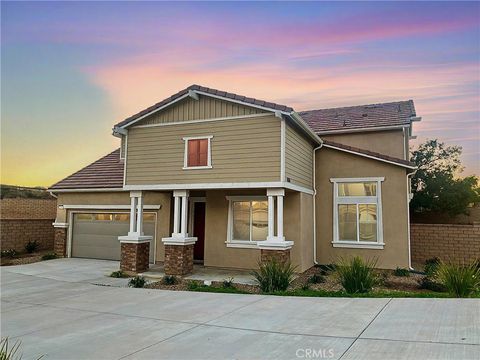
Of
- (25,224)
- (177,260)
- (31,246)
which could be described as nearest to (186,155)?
(177,260)

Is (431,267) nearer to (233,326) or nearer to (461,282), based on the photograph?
(461,282)

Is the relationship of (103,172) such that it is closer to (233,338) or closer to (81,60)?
(81,60)

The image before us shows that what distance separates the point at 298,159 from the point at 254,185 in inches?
78.3

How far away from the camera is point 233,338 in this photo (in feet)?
18.6

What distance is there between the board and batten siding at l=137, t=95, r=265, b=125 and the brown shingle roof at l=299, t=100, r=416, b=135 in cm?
563

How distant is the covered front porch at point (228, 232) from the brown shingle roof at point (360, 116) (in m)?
4.24

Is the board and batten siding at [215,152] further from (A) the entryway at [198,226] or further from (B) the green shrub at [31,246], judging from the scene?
(B) the green shrub at [31,246]

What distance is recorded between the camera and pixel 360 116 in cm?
1675

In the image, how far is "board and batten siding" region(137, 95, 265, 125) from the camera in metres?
11.9

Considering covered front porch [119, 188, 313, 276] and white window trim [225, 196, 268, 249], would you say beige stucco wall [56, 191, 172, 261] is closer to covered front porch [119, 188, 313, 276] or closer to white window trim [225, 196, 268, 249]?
covered front porch [119, 188, 313, 276]

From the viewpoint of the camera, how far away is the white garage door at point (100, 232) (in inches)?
639

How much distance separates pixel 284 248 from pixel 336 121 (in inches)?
313

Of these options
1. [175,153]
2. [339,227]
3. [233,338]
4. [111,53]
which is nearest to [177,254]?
[175,153]

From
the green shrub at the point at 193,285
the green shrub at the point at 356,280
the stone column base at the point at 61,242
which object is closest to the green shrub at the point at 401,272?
the green shrub at the point at 356,280
